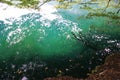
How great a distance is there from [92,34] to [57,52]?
888 cm

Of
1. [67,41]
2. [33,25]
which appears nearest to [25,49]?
[67,41]

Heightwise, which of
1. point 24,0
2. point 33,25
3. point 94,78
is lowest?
point 33,25

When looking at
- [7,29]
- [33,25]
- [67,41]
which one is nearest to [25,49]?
[67,41]

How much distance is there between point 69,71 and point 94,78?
891cm

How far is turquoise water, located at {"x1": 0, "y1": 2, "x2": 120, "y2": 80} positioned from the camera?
859 inches

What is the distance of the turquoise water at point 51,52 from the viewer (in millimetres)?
21812

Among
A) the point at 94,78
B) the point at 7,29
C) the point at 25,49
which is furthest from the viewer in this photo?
the point at 7,29

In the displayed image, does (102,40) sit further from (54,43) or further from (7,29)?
(7,29)

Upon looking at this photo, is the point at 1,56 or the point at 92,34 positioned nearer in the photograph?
the point at 1,56

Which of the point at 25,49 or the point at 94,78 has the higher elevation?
the point at 94,78

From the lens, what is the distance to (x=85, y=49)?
27766mm

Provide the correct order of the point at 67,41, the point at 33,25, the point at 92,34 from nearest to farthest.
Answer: the point at 67,41, the point at 92,34, the point at 33,25

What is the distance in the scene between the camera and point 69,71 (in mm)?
21516

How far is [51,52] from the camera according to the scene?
2823cm
